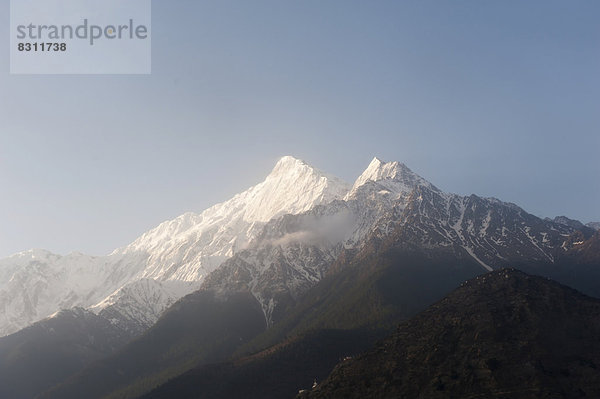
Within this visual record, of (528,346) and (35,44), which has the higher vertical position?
(35,44)

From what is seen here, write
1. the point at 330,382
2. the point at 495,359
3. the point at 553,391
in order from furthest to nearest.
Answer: the point at 330,382 < the point at 495,359 < the point at 553,391

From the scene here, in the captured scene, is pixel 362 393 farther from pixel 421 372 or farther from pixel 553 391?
pixel 553 391

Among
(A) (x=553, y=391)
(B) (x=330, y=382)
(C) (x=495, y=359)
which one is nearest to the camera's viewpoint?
(A) (x=553, y=391)

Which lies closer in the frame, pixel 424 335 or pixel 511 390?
pixel 511 390

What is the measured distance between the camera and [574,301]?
19825 centimetres

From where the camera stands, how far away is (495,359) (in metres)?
169

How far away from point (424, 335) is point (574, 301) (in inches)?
2327

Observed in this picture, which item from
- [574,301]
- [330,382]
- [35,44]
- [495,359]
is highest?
[35,44]

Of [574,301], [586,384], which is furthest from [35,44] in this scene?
[574,301]

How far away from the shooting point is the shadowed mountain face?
155875mm

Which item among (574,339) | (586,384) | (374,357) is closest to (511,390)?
(586,384)

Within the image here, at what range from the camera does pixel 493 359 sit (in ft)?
553

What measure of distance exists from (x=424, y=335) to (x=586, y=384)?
190ft

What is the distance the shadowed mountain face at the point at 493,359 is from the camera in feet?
511
